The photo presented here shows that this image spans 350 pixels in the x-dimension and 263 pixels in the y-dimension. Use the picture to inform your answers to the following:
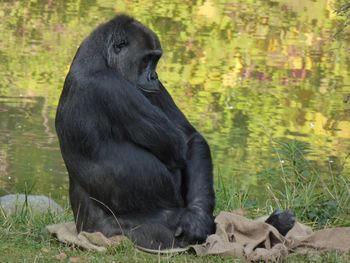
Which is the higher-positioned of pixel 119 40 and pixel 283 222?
pixel 119 40

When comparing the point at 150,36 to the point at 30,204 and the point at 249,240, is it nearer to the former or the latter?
the point at 249,240

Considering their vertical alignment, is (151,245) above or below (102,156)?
below

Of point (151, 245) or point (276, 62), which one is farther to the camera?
point (276, 62)

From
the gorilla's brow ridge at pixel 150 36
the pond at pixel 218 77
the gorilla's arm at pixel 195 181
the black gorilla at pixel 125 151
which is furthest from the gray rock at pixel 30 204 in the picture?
the gorilla's brow ridge at pixel 150 36

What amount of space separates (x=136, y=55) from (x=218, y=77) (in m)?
6.00

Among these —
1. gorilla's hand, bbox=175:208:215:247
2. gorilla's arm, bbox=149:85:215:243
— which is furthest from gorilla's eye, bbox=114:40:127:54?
gorilla's hand, bbox=175:208:215:247

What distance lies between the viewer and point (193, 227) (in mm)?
4820

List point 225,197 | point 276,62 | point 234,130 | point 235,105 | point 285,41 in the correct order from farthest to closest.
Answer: point 285,41, point 276,62, point 235,105, point 234,130, point 225,197

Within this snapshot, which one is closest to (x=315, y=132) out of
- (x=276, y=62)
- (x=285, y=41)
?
(x=276, y=62)

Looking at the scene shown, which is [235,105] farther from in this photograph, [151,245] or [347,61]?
[151,245]

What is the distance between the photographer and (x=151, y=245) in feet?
15.8

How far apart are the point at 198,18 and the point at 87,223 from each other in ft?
30.5

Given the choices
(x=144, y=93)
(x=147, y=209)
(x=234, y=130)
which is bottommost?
(x=234, y=130)

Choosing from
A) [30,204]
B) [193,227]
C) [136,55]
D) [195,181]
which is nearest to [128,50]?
[136,55]
